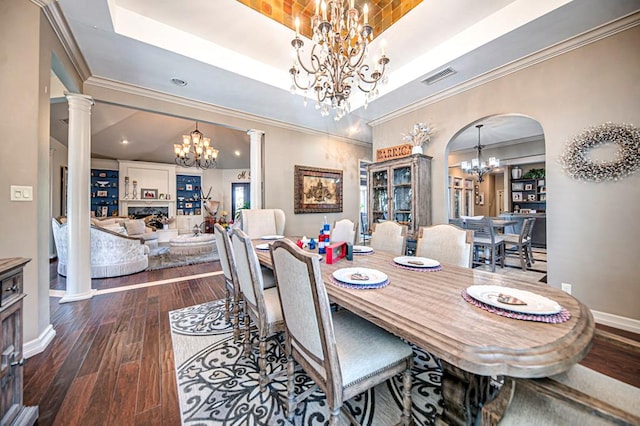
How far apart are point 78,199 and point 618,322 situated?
571cm

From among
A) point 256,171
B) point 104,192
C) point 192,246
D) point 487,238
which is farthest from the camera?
point 104,192

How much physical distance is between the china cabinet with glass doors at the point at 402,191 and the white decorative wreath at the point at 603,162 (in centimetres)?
144

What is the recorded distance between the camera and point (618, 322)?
217 cm

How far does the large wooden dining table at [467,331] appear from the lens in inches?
25.9

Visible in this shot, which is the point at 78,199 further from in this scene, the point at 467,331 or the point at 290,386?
the point at 467,331

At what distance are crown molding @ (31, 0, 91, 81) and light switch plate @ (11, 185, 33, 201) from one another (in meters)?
1.40

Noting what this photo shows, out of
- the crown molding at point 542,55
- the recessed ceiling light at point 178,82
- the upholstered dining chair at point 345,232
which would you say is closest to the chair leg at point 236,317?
the upholstered dining chair at point 345,232

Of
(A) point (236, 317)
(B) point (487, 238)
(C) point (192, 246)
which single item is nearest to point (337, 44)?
(A) point (236, 317)

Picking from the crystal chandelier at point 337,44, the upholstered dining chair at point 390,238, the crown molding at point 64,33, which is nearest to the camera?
the crystal chandelier at point 337,44

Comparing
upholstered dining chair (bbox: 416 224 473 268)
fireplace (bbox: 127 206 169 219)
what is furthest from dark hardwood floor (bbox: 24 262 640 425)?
fireplace (bbox: 127 206 169 219)

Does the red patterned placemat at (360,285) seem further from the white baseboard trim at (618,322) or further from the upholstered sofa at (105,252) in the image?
the upholstered sofa at (105,252)

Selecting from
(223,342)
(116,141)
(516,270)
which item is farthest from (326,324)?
(116,141)

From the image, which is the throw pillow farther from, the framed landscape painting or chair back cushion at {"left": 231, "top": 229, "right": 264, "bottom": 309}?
chair back cushion at {"left": 231, "top": 229, "right": 264, "bottom": 309}

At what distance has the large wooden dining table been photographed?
2.16ft
